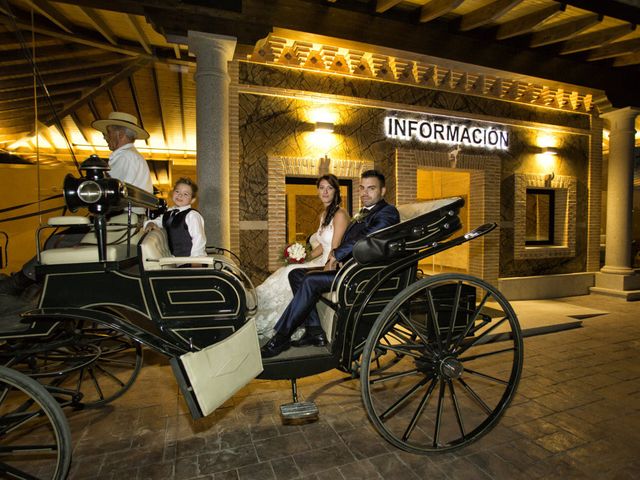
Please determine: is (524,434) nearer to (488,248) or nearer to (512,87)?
(488,248)

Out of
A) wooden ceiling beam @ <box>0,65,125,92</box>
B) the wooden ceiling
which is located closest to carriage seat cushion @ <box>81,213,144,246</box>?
the wooden ceiling

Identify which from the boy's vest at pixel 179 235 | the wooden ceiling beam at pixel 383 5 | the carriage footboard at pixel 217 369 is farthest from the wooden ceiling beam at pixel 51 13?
the carriage footboard at pixel 217 369

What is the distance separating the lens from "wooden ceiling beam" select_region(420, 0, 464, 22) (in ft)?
17.3

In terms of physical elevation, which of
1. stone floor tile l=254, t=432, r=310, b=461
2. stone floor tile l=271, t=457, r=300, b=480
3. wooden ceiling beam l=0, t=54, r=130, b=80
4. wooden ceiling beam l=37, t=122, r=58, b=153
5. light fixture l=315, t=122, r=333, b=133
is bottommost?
stone floor tile l=254, t=432, r=310, b=461

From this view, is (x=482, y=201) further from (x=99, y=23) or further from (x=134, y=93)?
(x=134, y=93)

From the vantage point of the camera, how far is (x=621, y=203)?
8.32 m

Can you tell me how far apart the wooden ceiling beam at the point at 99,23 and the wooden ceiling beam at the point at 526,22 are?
659 centimetres

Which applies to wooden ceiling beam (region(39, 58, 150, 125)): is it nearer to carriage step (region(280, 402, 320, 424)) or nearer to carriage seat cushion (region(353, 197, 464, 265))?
carriage seat cushion (region(353, 197, 464, 265))

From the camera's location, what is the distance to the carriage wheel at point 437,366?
89.0 inches

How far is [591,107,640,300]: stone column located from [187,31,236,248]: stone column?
878 centimetres

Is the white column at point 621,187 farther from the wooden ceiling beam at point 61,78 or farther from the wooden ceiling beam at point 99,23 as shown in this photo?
the wooden ceiling beam at point 61,78

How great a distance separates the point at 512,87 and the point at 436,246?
23.3 feet

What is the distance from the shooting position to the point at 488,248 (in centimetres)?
790

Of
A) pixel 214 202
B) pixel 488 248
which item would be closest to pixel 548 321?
pixel 488 248
